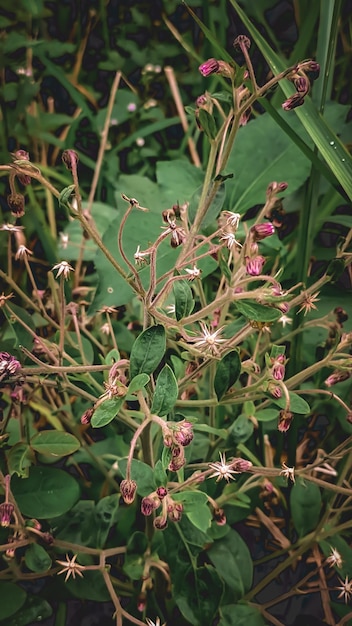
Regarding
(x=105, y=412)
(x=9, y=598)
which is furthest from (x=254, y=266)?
(x=9, y=598)

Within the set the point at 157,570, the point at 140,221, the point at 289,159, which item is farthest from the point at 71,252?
the point at 157,570

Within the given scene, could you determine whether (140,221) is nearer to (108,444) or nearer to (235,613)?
(108,444)

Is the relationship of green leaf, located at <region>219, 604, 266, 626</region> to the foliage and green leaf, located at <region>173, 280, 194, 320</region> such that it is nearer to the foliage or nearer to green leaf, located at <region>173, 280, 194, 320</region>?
the foliage

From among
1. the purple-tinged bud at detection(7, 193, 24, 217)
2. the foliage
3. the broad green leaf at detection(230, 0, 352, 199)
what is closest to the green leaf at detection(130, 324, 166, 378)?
the foliage

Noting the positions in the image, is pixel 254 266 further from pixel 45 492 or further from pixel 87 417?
pixel 45 492

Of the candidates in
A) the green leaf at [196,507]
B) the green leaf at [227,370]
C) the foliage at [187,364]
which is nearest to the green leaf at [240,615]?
the foliage at [187,364]
